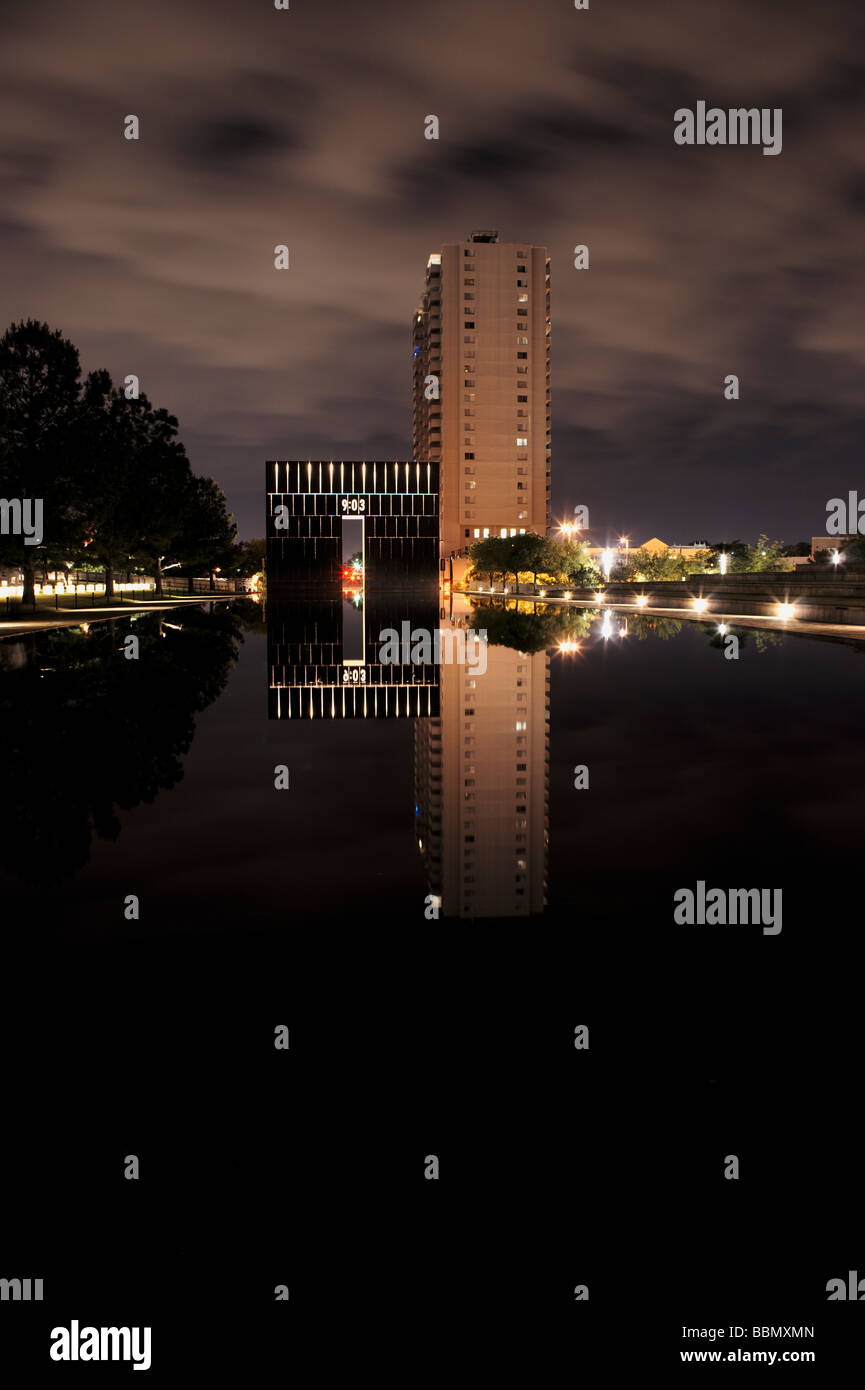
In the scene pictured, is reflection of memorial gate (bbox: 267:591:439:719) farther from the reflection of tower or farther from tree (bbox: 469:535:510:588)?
tree (bbox: 469:535:510:588)

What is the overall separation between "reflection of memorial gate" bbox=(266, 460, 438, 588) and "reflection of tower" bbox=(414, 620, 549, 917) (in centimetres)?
9067

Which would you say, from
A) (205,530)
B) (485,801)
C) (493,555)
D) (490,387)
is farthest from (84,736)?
(490,387)

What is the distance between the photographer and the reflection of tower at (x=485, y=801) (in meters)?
8.80

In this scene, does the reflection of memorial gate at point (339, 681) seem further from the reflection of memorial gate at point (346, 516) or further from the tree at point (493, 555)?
the tree at point (493, 555)

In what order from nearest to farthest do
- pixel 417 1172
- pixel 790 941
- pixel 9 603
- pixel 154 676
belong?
pixel 417 1172
pixel 790 941
pixel 154 676
pixel 9 603

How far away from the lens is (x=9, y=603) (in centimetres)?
6481

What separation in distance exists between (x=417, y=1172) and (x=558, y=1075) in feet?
3.66

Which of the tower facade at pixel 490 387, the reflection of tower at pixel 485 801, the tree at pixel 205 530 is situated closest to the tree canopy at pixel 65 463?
the tree at pixel 205 530

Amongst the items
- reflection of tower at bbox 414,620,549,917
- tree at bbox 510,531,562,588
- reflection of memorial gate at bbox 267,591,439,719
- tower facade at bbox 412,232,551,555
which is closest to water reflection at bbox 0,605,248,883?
reflection of memorial gate at bbox 267,591,439,719

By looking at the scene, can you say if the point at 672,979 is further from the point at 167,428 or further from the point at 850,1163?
the point at 167,428

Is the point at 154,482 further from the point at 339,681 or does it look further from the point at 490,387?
the point at 490,387

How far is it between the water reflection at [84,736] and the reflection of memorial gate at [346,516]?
75061 mm

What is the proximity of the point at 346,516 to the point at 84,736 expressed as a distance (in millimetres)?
96052
